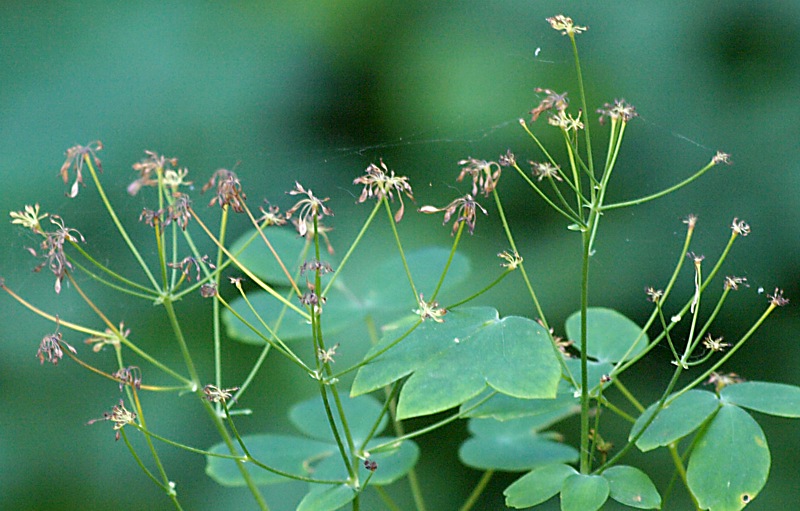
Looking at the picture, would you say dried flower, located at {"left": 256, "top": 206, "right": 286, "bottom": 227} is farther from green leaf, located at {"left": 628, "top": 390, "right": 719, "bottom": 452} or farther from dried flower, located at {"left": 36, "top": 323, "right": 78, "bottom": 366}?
green leaf, located at {"left": 628, "top": 390, "right": 719, "bottom": 452}

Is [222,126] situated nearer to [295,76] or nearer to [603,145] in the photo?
[295,76]

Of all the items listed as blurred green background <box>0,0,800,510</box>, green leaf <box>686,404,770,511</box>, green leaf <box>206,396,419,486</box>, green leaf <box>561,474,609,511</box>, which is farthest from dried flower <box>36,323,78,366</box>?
blurred green background <box>0,0,800,510</box>

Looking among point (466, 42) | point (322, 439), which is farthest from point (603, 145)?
point (322, 439)

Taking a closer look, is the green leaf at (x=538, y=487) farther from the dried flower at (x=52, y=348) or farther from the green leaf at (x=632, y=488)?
the dried flower at (x=52, y=348)

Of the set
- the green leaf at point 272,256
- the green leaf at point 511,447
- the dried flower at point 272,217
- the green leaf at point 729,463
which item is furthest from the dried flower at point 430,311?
the green leaf at point 272,256

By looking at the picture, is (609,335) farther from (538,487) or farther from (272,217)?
(272,217)
